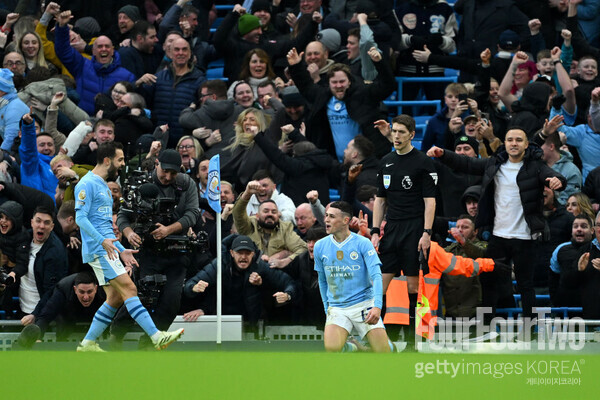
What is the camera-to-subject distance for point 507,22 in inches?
692

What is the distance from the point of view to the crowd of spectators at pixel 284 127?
521 inches

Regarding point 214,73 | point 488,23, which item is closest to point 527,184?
point 488,23

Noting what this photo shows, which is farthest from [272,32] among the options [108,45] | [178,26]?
[108,45]

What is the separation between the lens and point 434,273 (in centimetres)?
1229

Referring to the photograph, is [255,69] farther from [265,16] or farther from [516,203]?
[516,203]

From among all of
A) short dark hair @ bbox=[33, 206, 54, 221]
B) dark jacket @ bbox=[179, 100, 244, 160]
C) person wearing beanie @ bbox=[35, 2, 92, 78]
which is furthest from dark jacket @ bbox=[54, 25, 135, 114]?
short dark hair @ bbox=[33, 206, 54, 221]

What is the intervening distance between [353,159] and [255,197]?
4.13 feet

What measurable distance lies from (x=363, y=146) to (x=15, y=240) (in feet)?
13.8

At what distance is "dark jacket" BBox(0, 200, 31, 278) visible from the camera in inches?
528

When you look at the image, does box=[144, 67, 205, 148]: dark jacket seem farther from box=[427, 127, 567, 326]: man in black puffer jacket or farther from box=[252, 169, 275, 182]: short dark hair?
box=[427, 127, 567, 326]: man in black puffer jacket

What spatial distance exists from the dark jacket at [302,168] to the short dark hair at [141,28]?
3220 mm

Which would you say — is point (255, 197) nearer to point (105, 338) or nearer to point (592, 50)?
point (105, 338)

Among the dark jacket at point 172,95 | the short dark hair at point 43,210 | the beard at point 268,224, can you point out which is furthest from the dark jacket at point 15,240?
the dark jacket at point 172,95

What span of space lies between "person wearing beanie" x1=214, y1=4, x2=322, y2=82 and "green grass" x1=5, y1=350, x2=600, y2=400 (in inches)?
331
